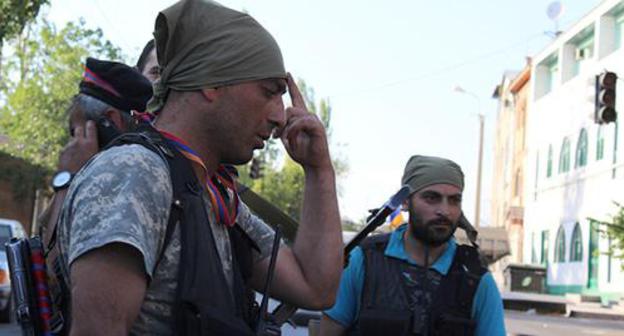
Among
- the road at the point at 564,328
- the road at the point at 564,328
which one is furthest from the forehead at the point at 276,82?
the road at the point at 564,328

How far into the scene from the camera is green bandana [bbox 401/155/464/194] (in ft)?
16.1

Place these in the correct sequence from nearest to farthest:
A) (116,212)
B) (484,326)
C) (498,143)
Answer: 1. (116,212)
2. (484,326)
3. (498,143)

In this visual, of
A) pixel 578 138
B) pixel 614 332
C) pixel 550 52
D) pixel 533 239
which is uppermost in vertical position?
pixel 550 52

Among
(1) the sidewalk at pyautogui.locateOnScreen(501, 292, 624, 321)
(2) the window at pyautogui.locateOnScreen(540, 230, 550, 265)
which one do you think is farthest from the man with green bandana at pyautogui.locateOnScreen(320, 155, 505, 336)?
(2) the window at pyautogui.locateOnScreen(540, 230, 550, 265)

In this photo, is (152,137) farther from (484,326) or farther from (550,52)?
(550,52)

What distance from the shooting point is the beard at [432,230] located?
15.7 ft

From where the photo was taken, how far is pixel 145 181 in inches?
86.7

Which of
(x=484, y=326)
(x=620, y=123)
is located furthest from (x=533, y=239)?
(x=484, y=326)

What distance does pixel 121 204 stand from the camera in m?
2.15

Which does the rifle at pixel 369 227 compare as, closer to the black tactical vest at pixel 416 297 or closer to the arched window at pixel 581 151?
the black tactical vest at pixel 416 297

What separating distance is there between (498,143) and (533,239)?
18238mm

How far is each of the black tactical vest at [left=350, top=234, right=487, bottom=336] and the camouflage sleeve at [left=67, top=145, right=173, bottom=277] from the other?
2.36 m

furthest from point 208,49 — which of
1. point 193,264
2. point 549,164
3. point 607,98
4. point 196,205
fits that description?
point 549,164

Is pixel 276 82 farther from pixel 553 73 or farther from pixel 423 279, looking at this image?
pixel 553 73
